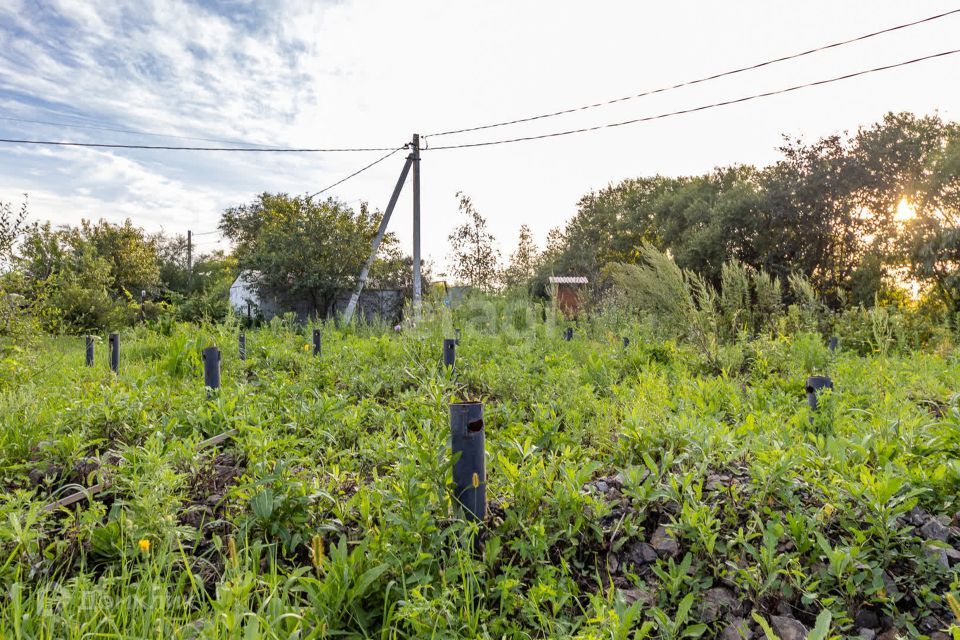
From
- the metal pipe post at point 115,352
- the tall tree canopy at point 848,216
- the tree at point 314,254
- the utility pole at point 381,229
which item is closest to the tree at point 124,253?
the tree at point 314,254

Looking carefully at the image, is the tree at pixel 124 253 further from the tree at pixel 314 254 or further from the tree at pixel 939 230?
the tree at pixel 939 230

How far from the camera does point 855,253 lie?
15164 mm

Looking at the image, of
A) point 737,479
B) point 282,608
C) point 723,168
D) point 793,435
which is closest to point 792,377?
point 793,435

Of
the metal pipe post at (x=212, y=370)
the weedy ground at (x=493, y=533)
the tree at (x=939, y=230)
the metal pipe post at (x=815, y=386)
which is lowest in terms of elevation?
the weedy ground at (x=493, y=533)

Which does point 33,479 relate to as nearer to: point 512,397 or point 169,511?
point 169,511

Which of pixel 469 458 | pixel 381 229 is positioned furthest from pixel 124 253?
pixel 469 458

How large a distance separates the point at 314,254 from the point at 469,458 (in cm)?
1483

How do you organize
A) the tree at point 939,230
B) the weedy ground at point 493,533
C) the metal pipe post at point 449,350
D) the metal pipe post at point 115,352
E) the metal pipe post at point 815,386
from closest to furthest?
1. the weedy ground at point 493,533
2. the metal pipe post at point 815,386
3. the metal pipe post at point 449,350
4. the metal pipe post at point 115,352
5. the tree at point 939,230

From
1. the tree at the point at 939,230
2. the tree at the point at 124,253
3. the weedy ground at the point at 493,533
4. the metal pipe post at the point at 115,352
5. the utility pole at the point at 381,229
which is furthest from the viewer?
the tree at the point at 124,253

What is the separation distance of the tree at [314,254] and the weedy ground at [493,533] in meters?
12.9

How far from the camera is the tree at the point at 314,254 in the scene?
621 inches

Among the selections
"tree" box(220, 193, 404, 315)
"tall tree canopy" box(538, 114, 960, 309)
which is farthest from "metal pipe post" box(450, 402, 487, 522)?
"tree" box(220, 193, 404, 315)

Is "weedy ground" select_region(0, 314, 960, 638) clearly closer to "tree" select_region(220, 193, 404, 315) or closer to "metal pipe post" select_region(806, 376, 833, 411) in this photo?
"metal pipe post" select_region(806, 376, 833, 411)

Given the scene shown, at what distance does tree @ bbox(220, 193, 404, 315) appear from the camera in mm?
15781
